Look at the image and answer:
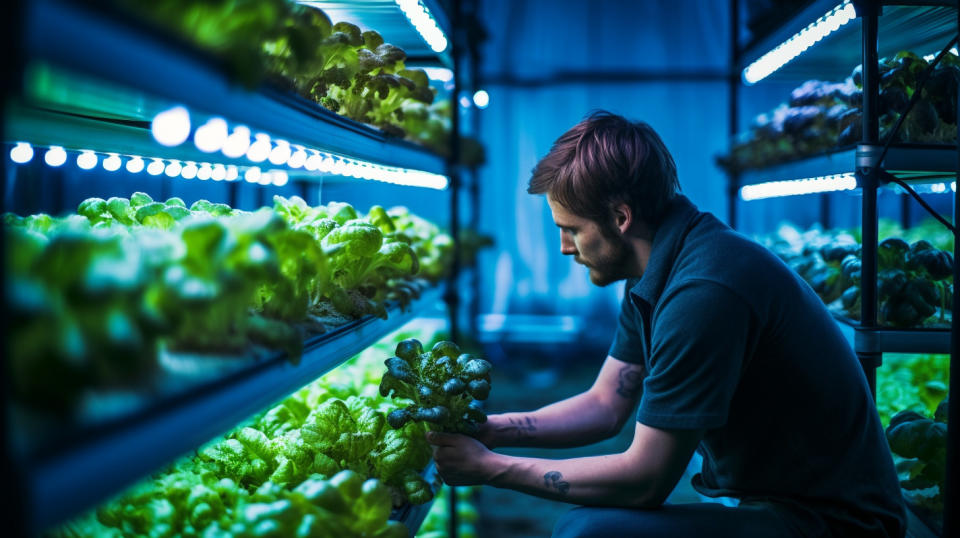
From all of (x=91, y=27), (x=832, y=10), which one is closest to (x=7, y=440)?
(x=91, y=27)

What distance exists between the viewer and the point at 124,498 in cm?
154

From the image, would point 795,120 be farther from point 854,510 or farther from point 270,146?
point 270,146

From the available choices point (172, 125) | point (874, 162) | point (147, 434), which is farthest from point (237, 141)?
point (874, 162)

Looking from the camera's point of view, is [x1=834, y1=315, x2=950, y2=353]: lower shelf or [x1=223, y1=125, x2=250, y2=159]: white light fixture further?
[x1=834, y1=315, x2=950, y2=353]: lower shelf

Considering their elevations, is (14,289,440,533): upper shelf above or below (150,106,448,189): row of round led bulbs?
below

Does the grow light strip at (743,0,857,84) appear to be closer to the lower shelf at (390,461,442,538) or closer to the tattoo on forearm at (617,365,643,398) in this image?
the tattoo on forearm at (617,365,643,398)

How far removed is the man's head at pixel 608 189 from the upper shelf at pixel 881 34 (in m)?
0.98

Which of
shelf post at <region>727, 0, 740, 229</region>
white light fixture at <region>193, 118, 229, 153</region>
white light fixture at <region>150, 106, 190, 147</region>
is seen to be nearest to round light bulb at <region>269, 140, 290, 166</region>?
white light fixture at <region>193, 118, 229, 153</region>

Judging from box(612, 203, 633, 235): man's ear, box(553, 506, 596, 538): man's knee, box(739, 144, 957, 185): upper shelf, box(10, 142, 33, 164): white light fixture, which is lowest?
box(553, 506, 596, 538): man's knee

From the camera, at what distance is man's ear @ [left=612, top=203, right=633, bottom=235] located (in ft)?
6.90

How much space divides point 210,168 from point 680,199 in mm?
1443

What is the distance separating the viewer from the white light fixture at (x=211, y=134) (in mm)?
1270

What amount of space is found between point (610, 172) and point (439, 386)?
0.75 m

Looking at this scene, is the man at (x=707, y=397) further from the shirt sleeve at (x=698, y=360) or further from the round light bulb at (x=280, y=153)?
the round light bulb at (x=280, y=153)
